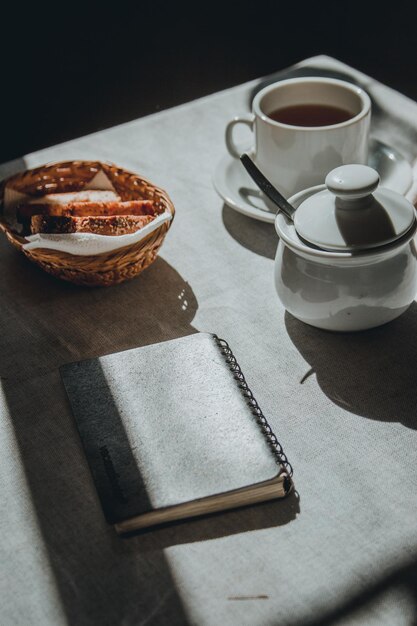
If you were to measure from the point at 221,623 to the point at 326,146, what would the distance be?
488mm

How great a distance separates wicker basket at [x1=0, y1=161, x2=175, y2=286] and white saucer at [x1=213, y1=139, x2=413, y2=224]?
103 millimetres

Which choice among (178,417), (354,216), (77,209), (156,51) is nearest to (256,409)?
(178,417)

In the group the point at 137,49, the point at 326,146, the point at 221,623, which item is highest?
the point at 326,146

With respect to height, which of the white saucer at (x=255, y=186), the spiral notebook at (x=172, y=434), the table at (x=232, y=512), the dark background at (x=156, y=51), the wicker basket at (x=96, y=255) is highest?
the wicker basket at (x=96, y=255)

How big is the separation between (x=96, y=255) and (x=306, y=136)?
0.84ft

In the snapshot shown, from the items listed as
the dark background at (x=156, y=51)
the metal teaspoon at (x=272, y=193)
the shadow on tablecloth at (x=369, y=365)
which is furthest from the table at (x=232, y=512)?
the dark background at (x=156, y=51)

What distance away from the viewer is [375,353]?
0.64 metres

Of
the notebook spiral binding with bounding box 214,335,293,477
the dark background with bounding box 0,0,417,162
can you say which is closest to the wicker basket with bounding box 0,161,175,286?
the notebook spiral binding with bounding box 214,335,293,477

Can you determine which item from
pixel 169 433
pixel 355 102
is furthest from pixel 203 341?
pixel 355 102

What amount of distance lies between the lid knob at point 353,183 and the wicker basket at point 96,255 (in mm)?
180

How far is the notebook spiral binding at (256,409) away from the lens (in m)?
0.54

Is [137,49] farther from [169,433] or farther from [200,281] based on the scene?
[169,433]

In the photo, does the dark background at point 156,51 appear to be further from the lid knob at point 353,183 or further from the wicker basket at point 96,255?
the lid knob at point 353,183

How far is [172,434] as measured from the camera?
550mm
